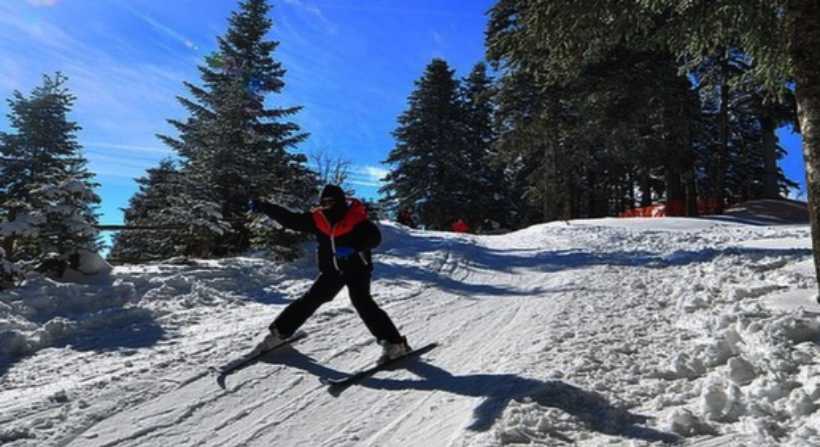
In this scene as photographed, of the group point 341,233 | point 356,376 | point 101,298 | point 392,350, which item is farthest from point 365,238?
point 101,298

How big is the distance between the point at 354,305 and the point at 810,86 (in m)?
4.88

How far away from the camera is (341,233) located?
482 cm

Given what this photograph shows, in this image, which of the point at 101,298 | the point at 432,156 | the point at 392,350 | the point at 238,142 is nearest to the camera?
the point at 392,350

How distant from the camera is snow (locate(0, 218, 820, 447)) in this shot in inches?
128

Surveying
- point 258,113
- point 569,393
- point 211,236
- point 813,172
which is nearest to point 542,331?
point 569,393

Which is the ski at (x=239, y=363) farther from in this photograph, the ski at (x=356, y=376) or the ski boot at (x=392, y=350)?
the ski boot at (x=392, y=350)

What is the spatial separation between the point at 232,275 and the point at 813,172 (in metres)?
8.52

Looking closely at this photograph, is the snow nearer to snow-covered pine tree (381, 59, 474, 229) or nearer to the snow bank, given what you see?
the snow bank

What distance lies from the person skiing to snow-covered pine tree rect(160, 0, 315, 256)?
6.62m

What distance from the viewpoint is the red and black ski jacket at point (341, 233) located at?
482cm

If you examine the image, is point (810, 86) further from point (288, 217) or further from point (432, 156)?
point (432, 156)

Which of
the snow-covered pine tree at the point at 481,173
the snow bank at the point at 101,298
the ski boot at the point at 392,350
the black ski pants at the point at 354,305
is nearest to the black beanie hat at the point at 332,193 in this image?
the black ski pants at the point at 354,305

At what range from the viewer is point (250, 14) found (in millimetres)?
21531

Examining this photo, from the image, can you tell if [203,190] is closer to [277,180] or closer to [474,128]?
[277,180]
